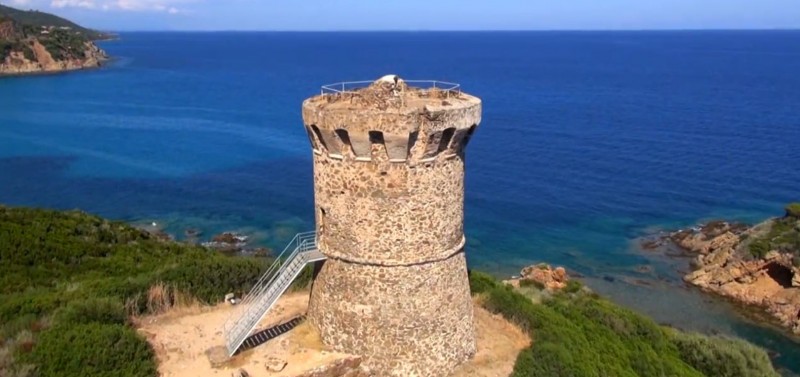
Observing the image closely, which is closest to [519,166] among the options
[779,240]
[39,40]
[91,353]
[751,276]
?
[779,240]

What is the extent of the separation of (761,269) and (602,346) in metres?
21.4

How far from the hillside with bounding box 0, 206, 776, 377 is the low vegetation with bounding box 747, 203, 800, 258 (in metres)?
12.4

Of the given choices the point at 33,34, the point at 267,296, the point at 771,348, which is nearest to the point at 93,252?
the point at 267,296

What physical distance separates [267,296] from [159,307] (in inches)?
193

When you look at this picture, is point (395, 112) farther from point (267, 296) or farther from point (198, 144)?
point (198, 144)

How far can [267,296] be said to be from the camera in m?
16.2

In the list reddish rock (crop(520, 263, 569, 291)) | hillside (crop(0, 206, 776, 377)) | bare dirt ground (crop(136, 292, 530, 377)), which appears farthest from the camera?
reddish rock (crop(520, 263, 569, 291))

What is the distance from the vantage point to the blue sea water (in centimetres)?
4328

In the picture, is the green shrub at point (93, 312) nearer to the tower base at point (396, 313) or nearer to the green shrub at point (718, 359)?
the tower base at point (396, 313)

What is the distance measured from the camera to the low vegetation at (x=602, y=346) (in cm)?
1733

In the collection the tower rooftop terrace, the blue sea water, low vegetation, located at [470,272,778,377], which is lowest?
the blue sea water

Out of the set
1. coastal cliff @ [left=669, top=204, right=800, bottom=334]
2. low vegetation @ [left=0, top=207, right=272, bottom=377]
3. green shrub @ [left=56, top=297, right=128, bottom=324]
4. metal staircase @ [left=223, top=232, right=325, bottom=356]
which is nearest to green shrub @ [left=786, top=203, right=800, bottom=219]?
coastal cliff @ [left=669, top=204, right=800, bottom=334]

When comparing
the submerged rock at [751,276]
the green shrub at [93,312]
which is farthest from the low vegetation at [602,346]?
the submerged rock at [751,276]

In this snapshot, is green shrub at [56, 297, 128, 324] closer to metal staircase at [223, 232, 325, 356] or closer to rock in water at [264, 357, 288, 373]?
metal staircase at [223, 232, 325, 356]
